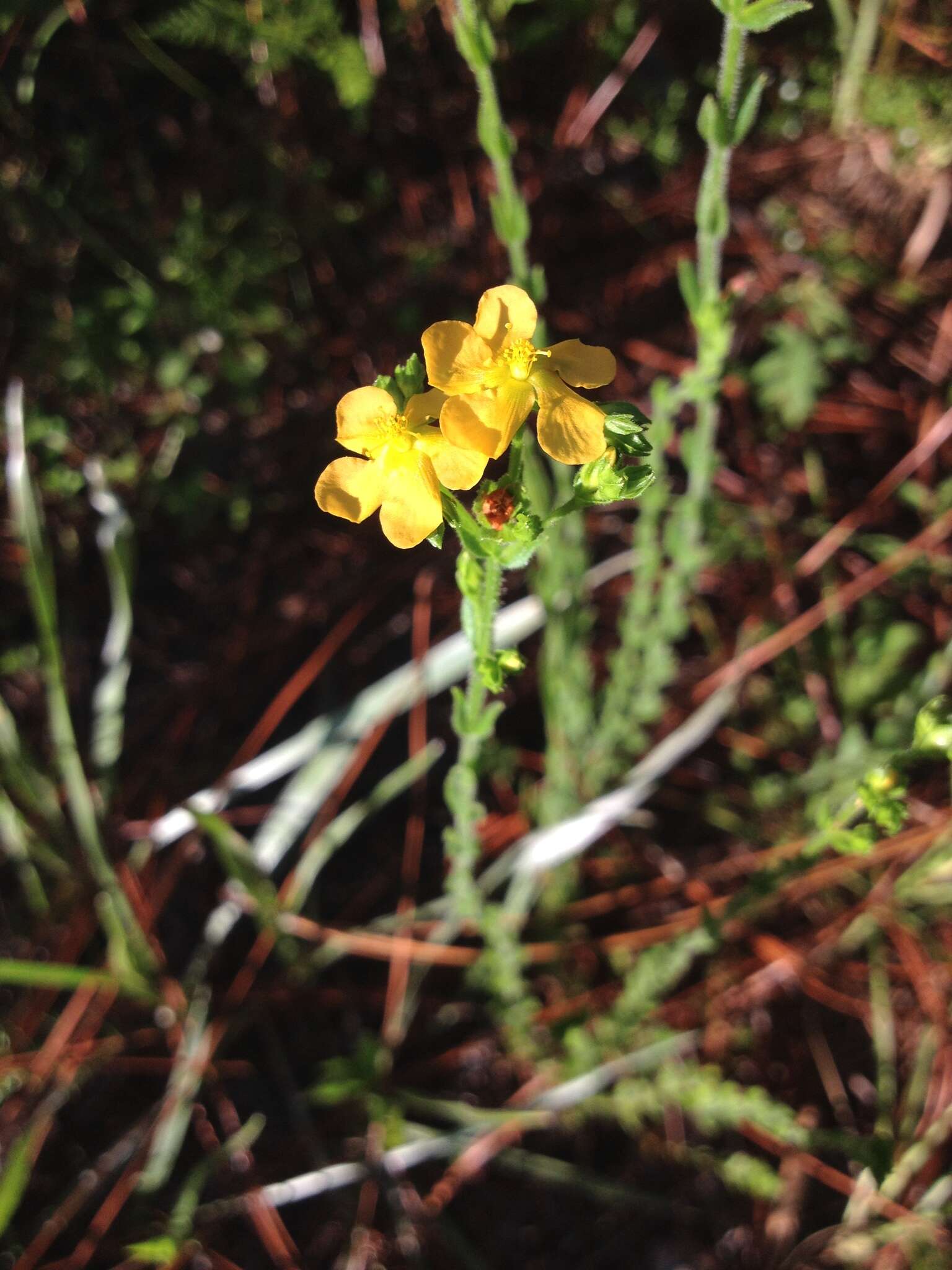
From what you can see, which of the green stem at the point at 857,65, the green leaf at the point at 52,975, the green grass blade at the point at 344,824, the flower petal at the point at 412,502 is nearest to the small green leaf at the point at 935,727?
the flower petal at the point at 412,502

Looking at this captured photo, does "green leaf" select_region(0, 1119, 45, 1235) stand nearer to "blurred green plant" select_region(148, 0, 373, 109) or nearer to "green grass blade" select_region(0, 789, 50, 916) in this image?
"green grass blade" select_region(0, 789, 50, 916)

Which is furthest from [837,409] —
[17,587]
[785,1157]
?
[17,587]

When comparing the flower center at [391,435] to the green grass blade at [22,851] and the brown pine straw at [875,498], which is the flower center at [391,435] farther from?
the brown pine straw at [875,498]

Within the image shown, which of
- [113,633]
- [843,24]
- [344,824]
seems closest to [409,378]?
[344,824]

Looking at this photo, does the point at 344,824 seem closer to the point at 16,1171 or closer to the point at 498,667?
the point at 16,1171

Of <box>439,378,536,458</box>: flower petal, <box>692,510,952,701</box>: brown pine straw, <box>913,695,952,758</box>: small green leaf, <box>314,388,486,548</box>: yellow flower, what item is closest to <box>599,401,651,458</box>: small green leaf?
<box>439,378,536,458</box>: flower petal

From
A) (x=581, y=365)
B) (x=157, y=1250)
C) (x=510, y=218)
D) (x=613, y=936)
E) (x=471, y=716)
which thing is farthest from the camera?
(x=613, y=936)
